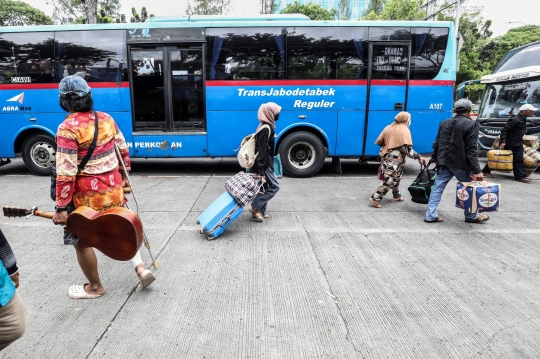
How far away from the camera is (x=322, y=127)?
794cm

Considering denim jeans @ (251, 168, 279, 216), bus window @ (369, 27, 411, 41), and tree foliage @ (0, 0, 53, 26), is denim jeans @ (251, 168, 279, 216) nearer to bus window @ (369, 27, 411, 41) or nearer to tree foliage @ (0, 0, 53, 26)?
bus window @ (369, 27, 411, 41)

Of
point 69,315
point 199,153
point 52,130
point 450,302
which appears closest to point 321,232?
point 450,302

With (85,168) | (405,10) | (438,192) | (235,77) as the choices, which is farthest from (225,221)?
(405,10)

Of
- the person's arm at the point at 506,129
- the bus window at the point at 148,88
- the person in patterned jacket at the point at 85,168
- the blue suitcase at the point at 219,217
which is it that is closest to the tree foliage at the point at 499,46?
the person's arm at the point at 506,129

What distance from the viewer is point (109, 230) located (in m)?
2.71

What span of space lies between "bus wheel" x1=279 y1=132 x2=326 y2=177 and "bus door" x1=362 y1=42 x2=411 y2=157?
1324 mm

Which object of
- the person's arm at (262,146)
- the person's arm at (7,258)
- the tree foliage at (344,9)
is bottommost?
the person's arm at (7,258)

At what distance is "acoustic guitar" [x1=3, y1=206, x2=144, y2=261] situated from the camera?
8.75 ft

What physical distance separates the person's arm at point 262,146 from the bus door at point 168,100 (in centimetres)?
360

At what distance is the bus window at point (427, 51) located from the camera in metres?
7.68

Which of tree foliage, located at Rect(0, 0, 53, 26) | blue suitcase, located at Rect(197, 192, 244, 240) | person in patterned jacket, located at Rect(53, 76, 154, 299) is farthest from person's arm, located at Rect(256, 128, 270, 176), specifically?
tree foliage, located at Rect(0, 0, 53, 26)

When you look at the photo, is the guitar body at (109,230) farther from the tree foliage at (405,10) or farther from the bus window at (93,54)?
the tree foliage at (405,10)

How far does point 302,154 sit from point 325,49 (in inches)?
89.6

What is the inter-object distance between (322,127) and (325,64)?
52.0 inches
